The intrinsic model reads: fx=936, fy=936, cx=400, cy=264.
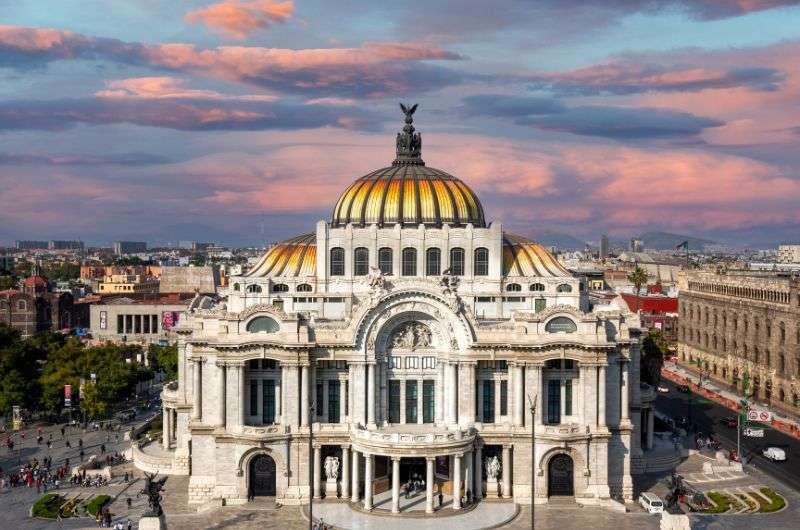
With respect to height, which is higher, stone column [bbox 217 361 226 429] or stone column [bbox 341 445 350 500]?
stone column [bbox 217 361 226 429]

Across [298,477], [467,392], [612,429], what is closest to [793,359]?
[612,429]

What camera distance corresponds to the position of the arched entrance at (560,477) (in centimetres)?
7712

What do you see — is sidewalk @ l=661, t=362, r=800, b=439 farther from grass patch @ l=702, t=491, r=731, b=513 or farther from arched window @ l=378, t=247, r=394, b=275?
arched window @ l=378, t=247, r=394, b=275

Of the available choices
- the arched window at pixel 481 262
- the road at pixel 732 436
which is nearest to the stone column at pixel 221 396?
the arched window at pixel 481 262

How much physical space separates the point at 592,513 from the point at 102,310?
12210 cm

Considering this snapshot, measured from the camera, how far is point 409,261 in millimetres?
88062

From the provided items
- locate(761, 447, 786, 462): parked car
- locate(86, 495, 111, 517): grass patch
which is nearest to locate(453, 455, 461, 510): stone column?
locate(86, 495, 111, 517): grass patch

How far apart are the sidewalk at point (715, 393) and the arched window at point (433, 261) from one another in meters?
46.7

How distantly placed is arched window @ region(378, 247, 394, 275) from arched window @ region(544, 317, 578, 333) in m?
17.8

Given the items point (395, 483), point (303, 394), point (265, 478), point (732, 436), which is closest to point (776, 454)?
point (732, 436)

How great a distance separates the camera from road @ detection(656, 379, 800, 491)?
88812 millimetres

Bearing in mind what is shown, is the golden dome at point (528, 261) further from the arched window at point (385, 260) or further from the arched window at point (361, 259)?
the arched window at point (361, 259)

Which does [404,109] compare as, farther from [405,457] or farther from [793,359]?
[793,359]

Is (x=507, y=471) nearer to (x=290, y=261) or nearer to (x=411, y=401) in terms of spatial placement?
(x=411, y=401)
